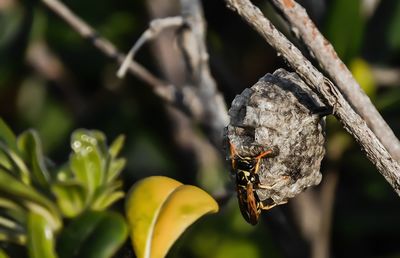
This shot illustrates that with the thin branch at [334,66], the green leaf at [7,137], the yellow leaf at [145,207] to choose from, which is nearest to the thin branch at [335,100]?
the thin branch at [334,66]

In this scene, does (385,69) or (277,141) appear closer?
(277,141)

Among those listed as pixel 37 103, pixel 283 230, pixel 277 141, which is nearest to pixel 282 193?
pixel 277 141

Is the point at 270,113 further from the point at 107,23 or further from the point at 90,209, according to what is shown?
the point at 107,23

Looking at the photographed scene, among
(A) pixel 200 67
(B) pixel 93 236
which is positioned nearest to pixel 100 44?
(A) pixel 200 67

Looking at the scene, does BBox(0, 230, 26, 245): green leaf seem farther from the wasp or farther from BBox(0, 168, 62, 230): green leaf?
the wasp

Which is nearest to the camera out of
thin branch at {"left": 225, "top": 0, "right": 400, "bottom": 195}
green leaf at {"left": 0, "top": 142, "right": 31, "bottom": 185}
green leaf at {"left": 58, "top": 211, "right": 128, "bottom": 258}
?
thin branch at {"left": 225, "top": 0, "right": 400, "bottom": 195}

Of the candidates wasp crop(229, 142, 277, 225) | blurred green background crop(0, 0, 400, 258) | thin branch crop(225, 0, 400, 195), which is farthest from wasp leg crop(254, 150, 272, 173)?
blurred green background crop(0, 0, 400, 258)

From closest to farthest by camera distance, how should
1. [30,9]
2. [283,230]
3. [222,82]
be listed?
[283,230], [222,82], [30,9]
